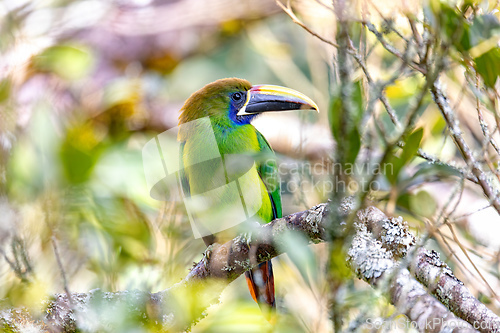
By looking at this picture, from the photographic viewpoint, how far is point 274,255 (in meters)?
2.15

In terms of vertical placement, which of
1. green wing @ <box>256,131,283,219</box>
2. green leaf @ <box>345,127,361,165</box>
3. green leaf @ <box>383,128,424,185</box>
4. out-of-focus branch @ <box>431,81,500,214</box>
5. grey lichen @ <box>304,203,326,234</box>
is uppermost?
green leaf @ <box>345,127,361,165</box>

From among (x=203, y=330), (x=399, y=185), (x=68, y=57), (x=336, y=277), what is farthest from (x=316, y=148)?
(x=336, y=277)

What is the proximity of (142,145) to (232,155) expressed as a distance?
1228mm

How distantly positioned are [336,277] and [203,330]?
1.04 metres

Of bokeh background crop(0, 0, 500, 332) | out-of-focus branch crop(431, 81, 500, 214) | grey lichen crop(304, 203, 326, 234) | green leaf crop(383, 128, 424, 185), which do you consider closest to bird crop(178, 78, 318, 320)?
bokeh background crop(0, 0, 500, 332)

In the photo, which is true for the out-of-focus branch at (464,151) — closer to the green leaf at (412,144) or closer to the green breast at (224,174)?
the green leaf at (412,144)

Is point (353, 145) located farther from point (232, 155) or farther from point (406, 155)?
point (232, 155)

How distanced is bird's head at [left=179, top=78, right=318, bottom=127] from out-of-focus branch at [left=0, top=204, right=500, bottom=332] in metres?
0.99

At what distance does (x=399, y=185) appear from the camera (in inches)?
59.2

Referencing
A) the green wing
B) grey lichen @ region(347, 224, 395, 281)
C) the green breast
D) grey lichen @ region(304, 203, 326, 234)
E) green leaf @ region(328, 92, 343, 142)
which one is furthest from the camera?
the green wing

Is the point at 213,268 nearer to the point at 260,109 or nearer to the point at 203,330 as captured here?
the point at 203,330

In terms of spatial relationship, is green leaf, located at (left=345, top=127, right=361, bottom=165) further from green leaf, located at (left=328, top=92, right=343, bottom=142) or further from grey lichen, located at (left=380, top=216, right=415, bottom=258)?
grey lichen, located at (left=380, top=216, right=415, bottom=258)

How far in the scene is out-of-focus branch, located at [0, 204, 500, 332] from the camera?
152cm

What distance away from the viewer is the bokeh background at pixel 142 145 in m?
1.81
